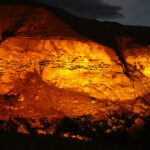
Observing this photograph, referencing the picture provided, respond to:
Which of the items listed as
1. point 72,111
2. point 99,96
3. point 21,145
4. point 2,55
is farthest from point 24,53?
point 21,145

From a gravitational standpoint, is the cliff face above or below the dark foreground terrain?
above

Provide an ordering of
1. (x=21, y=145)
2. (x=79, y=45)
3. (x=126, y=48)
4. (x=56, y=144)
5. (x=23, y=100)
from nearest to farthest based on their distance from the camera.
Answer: (x=21, y=145), (x=56, y=144), (x=23, y=100), (x=79, y=45), (x=126, y=48)

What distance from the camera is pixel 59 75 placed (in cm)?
731

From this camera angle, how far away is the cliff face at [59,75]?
6.68 meters

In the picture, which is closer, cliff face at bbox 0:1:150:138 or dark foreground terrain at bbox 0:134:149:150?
dark foreground terrain at bbox 0:134:149:150

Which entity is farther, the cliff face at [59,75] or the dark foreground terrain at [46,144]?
the cliff face at [59,75]

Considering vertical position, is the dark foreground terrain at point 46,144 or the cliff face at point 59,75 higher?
the cliff face at point 59,75

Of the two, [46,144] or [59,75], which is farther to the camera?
[59,75]

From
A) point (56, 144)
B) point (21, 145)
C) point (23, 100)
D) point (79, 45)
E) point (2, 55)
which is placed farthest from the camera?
point (79, 45)

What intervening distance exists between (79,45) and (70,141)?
434 centimetres

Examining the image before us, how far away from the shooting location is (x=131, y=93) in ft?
25.8

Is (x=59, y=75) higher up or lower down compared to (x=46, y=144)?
higher up

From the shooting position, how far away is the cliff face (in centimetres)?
668

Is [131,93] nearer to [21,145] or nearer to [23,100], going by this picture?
[23,100]
